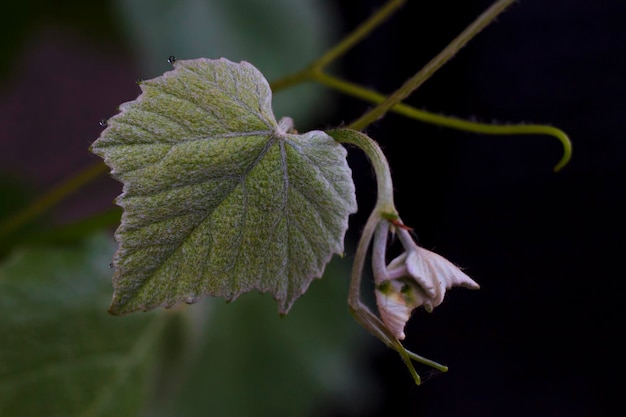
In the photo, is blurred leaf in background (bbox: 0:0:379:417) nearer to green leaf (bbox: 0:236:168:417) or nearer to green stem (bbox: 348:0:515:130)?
green leaf (bbox: 0:236:168:417)

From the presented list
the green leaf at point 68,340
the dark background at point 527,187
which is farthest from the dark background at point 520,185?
the green leaf at point 68,340

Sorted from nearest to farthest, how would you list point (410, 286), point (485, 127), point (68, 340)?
point (410, 286), point (485, 127), point (68, 340)

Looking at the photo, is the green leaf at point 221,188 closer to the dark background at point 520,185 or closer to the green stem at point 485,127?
the green stem at point 485,127

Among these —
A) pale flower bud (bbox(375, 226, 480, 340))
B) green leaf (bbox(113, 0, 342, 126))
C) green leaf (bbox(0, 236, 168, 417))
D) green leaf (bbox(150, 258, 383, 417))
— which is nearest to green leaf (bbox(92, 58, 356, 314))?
pale flower bud (bbox(375, 226, 480, 340))

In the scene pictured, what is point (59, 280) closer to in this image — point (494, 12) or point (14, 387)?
point (14, 387)

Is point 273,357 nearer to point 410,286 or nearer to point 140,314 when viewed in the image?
point 140,314

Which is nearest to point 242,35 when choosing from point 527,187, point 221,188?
point 527,187
